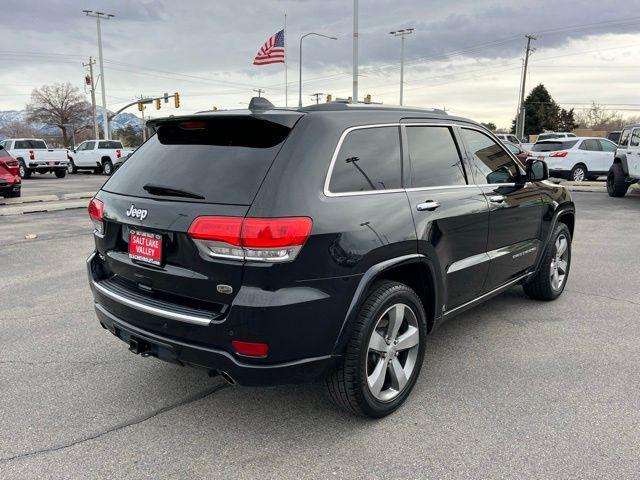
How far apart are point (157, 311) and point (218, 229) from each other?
24.7 inches

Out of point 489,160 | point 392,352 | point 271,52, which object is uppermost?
point 271,52

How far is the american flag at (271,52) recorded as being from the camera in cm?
2577

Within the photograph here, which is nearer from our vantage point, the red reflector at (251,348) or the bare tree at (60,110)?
the red reflector at (251,348)

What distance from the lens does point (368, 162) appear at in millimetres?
3059

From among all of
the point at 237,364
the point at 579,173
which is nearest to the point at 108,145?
the point at 579,173

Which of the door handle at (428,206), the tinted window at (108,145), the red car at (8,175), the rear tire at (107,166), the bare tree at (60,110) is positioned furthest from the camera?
the bare tree at (60,110)

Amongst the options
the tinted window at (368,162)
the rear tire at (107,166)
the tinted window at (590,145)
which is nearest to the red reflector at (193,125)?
the tinted window at (368,162)

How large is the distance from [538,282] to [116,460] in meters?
3.98

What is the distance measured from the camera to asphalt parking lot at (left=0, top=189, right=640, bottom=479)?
2.67 metres

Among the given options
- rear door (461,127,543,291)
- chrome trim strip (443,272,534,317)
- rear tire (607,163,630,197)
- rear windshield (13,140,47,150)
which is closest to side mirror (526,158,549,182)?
rear door (461,127,543,291)

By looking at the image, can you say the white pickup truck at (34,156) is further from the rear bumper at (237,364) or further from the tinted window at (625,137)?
the rear bumper at (237,364)

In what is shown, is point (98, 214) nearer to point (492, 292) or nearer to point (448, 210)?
point (448, 210)

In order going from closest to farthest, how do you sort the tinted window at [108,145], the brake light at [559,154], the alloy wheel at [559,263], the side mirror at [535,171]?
the side mirror at [535,171]
the alloy wheel at [559,263]
the brake light at [559,154]
the tinted window at [108,145]

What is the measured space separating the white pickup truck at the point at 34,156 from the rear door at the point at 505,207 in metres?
24.9
